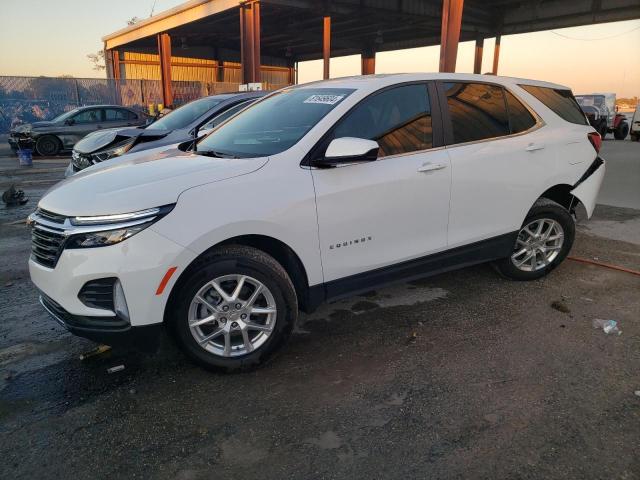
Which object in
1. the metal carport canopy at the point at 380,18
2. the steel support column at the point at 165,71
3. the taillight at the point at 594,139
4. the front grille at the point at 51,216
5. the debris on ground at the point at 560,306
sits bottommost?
the debris on ground at the point at 560,306

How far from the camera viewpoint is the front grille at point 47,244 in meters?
2.69

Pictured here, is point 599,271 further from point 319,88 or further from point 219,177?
point 219,177

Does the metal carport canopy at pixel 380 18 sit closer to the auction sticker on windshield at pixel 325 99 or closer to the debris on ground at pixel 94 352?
the auction sticker on windshield at pixel 325 99

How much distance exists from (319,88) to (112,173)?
66.7 inches

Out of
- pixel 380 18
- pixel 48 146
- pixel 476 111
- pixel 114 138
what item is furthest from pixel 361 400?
pixel 380 18

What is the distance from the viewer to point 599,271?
4.81 meters

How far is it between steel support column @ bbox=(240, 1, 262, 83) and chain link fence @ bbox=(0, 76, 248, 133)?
8.38 m

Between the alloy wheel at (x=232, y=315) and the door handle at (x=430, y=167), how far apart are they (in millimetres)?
1447

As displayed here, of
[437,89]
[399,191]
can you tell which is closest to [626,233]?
[437,89]

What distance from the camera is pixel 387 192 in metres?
3.30

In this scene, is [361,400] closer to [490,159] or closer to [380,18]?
[490,159]

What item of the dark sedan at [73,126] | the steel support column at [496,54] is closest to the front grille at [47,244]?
the dark sedan at [73,126]

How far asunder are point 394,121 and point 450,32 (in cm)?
1517

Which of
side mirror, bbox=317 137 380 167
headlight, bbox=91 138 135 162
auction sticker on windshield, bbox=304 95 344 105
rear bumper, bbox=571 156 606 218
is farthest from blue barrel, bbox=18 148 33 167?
rear bumper, bbox=571 156 606 218
